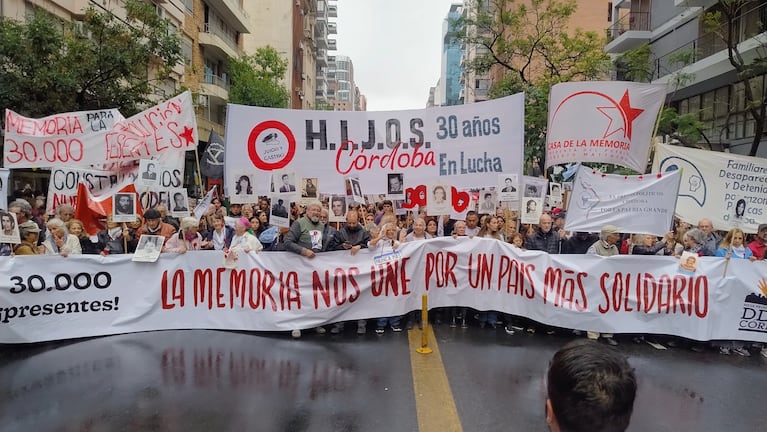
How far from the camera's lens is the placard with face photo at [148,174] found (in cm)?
793

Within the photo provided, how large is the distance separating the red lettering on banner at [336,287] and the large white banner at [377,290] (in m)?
0.01

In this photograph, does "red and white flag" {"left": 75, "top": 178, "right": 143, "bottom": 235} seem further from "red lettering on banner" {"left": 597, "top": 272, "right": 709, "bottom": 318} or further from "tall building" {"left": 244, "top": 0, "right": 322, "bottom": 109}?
"tall building" {"left": 244, "top": 0, "right": 322, "bottom": 109}

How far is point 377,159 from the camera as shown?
26.4 feet

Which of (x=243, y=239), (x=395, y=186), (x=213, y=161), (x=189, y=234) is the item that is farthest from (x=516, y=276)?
(x=213, y=161)

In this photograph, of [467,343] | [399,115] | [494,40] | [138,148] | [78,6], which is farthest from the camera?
[494,40]

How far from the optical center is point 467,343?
6.45m

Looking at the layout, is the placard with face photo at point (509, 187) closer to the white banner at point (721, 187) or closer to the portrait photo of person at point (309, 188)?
the white banner at point (721, 187)

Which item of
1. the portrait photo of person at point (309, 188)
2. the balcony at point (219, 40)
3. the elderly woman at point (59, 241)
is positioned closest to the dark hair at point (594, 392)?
the portrait photo of person at point (309, 188)

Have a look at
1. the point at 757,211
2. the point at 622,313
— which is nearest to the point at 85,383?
the point at 622,313

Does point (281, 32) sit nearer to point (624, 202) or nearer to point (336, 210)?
point (336, 210)

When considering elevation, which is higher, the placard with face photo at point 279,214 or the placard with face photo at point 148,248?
the placard with face photo at point 279,214

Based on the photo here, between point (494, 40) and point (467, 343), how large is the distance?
→ 846 inches

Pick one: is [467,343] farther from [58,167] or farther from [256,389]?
[58,167]

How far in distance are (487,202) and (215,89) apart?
30.9 metres
